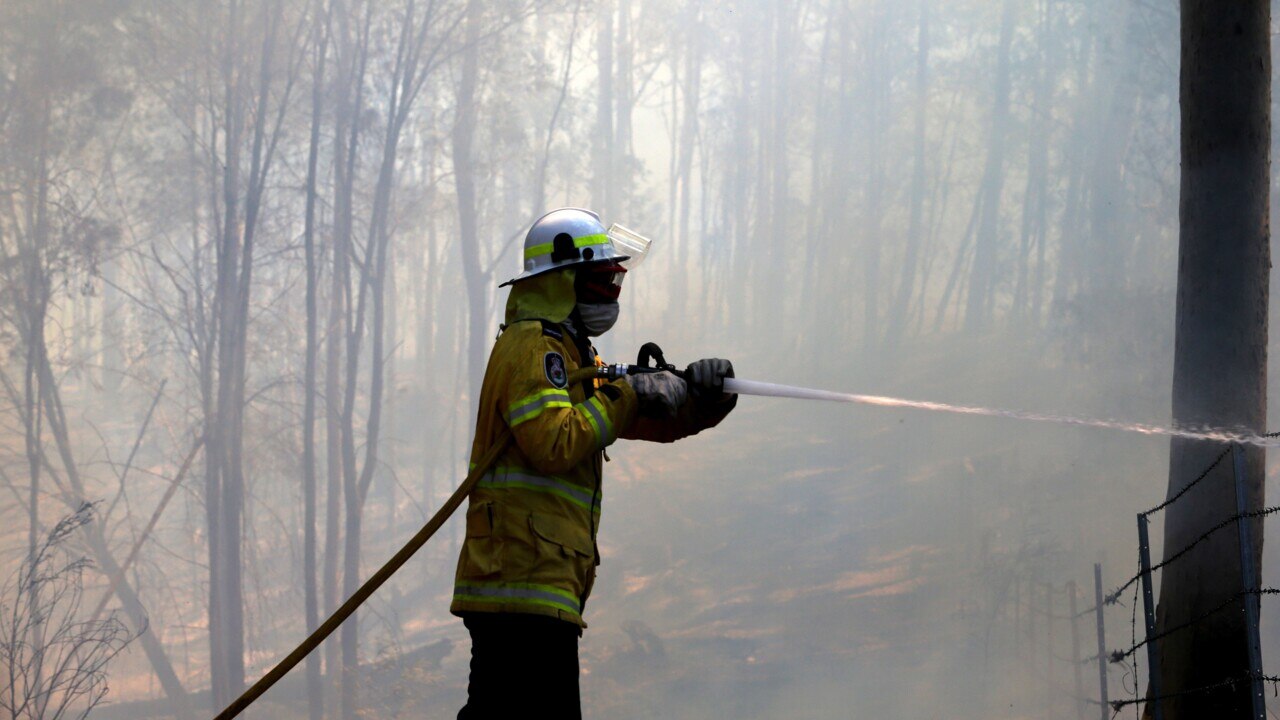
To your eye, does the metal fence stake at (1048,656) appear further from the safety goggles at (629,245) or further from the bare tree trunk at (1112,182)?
the safety goggles at (629,245)

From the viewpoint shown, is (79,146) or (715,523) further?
(715,523)

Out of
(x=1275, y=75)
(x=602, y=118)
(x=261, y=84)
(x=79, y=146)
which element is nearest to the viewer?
(x=79, y=146)

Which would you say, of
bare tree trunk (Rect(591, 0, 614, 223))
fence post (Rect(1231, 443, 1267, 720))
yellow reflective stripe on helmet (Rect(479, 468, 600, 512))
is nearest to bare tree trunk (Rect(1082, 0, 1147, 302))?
bare tree trunk (Rect(591, 0, 614, 223))

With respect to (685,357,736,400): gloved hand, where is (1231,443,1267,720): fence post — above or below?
below

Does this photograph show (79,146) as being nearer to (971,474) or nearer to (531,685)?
(531,685)

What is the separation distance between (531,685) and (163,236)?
1346 centimetres

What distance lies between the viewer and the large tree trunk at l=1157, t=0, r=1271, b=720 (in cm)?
412

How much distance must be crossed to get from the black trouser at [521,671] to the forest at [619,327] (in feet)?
24.8

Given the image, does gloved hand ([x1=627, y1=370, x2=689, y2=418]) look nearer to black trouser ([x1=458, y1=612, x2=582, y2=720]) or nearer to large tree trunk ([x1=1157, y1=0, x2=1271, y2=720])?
black trouser ([x1=458, y1=612, x2=582, y2=720])

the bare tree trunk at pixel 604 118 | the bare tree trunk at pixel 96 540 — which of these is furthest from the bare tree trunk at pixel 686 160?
the bare tree trunk at pixel 96 540

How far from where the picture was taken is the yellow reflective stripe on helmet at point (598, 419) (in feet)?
7.89

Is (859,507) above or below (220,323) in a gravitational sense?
below

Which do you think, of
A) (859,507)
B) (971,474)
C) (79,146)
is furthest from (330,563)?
(971,474)

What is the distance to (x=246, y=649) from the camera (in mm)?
14859
